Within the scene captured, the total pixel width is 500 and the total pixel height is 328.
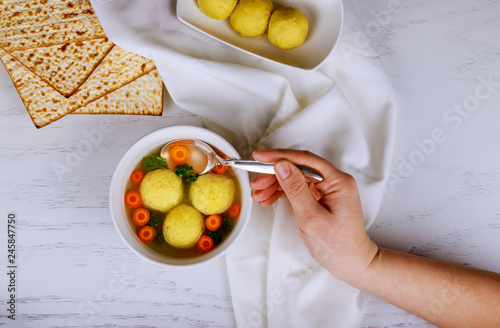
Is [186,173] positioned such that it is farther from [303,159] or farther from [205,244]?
[303,159]

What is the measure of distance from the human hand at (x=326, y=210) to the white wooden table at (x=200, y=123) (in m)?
0.17

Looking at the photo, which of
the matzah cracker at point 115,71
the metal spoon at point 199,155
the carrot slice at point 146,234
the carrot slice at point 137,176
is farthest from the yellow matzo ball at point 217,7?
the carrot slice at point 146,234

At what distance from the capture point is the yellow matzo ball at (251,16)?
3.07 feet

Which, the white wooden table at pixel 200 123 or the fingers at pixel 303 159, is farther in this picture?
the white wooden table at pixel 200 123

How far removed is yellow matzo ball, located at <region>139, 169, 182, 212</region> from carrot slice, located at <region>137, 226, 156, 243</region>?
0.05 metres

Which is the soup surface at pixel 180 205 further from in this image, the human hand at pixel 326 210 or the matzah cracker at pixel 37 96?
the matzah cracker at pixel 37 96

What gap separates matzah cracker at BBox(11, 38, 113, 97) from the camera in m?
1.03

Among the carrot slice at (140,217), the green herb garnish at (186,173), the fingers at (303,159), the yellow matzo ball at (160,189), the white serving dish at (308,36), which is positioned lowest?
the carrot slice at (140,217)

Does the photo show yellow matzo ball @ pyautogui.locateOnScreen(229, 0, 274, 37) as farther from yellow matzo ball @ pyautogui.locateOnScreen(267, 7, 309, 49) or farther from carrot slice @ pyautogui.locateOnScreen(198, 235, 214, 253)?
carrot slice @ pyautogui.locateOnScreen(198, 235, 214, 253)

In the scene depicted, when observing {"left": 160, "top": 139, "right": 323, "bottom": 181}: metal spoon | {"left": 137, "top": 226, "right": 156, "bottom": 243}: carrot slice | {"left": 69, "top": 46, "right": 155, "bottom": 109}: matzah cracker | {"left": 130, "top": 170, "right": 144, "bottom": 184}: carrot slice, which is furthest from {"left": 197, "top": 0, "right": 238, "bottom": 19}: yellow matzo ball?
{"left": 137, "top": 226, "right": 156, "bottom": 243}: carrot slice

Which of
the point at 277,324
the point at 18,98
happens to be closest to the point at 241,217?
the point at 277,324

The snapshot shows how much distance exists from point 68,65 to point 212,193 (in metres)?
0.49

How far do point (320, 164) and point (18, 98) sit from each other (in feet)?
2.58

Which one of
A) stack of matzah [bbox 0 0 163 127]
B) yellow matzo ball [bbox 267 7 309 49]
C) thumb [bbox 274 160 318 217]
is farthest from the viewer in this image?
stack of matzah [bbox 0 0 163 127]
